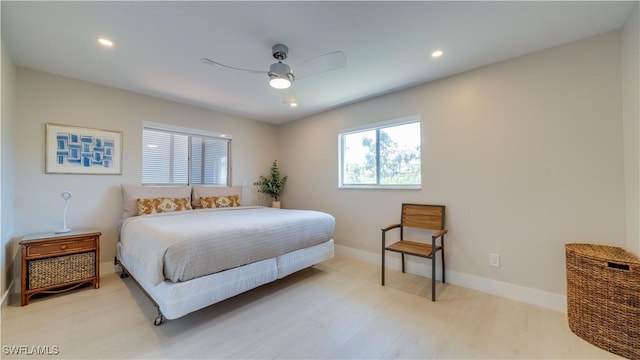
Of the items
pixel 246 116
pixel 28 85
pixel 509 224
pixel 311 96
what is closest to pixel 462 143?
pixel 509 224

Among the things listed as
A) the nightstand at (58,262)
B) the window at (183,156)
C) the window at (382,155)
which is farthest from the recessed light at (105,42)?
the window at (382,155)

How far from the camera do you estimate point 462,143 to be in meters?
2.87

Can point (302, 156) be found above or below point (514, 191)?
above

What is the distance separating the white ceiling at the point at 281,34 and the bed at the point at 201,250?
163 cm

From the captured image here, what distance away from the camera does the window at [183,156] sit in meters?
3.64

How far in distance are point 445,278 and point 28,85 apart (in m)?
5.16

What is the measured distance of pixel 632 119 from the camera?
190 cm

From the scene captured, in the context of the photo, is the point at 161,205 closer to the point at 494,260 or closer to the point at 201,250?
the point at 201,250

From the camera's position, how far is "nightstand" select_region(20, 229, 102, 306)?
2373 mm

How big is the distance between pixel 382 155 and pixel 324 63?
187 centimetres

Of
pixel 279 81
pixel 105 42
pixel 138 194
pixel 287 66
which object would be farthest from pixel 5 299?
pixel 287 66

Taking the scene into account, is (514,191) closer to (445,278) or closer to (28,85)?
(445,278)

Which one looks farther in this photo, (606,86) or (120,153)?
(120,153)

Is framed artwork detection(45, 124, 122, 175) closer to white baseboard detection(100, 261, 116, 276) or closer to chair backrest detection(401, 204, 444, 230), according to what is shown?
white baseboard detection(100, 261, 116, 276)
